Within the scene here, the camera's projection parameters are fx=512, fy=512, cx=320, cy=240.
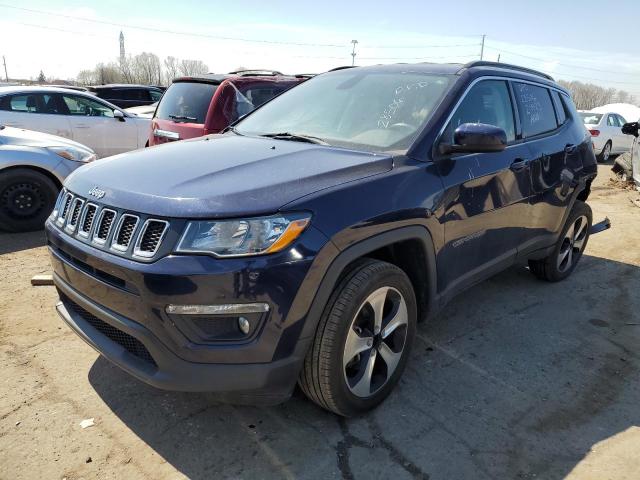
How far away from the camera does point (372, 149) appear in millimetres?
2926

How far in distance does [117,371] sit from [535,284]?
3714mm

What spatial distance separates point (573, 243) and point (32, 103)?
320 inches

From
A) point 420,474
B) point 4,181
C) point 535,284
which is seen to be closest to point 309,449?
point 420,474

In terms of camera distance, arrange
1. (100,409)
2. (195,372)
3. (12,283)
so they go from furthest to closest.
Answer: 1. (12,283)
2. (100,409)
3. (195,372)

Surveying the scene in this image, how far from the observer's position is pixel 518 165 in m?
3.60

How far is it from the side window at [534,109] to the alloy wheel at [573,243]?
1.06m

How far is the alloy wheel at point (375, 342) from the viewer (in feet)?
8.37

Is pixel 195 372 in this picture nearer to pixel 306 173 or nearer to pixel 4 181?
pixel 306 173

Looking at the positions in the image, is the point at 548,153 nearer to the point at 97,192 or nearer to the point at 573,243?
the point at 573,243

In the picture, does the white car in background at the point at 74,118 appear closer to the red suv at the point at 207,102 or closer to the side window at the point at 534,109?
the red suv at the point at 207,102

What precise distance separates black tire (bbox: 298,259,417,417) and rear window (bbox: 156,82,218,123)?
4.32 m

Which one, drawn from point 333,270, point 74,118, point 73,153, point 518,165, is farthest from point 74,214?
point 74,118

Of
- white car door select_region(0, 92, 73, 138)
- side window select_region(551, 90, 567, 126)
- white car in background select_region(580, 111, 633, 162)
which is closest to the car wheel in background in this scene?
white car in background select_region(580, 111, 633, 162)

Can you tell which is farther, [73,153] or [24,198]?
[73,153]
